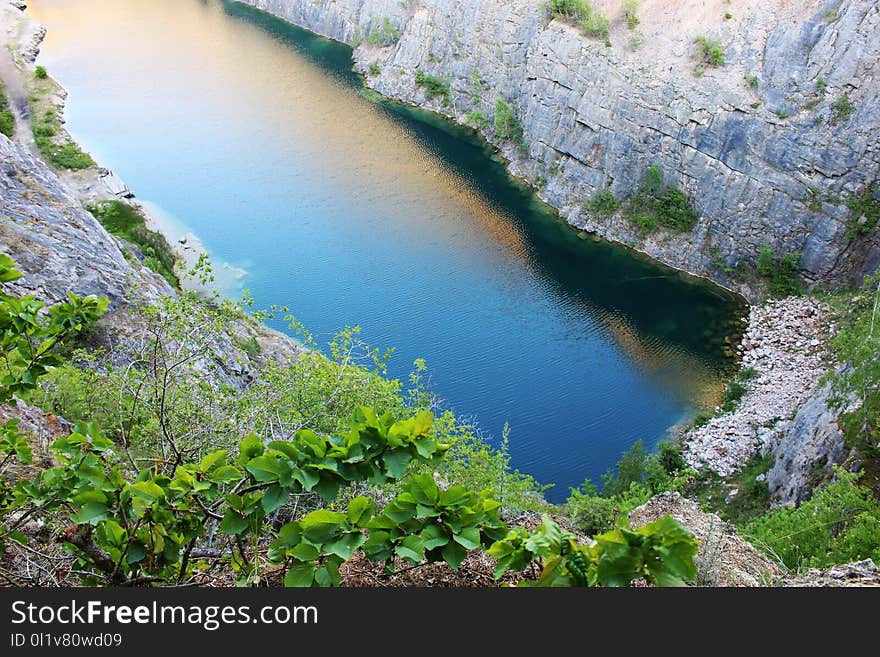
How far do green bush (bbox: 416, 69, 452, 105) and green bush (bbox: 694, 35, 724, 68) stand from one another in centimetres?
1819

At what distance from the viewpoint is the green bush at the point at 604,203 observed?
4131cm

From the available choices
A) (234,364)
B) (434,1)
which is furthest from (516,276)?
(434,1)

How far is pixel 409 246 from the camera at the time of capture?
38.8 metres

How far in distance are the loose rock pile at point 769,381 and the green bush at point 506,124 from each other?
19.0 metres

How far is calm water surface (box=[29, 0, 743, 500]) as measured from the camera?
3064cm

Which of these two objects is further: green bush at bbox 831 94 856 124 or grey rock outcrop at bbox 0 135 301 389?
green bush at bbox 831 94 856 124

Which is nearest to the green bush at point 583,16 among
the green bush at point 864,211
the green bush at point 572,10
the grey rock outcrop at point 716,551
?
the green bush at point 572,10

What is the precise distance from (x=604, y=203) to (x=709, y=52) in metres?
9.11

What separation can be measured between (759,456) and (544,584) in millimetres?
23663

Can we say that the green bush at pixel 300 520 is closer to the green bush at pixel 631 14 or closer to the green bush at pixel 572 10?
the green bush at pixel 631 14

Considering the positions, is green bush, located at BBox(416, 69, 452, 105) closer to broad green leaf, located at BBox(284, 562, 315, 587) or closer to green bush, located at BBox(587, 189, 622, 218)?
green bush, located at BBox(587, 189, 622, 218)

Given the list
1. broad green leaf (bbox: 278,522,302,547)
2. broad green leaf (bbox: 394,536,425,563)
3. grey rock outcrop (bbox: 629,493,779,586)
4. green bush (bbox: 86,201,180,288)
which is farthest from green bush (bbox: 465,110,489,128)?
broad green leaf (bbox: 394,536,425,563)

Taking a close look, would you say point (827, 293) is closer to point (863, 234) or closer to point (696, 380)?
point (863, 234)

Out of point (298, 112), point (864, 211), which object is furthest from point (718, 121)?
point (298, 112)
